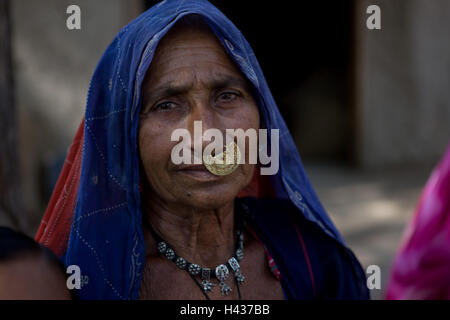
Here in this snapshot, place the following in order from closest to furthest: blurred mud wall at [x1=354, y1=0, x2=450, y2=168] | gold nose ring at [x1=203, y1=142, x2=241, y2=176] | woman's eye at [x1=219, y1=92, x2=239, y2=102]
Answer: gold nose ring at [x1=203, y1=142, x2=241, y2=176] → woman's eye at [x1=219, y1=92, x2=239, y2=102] → blurred mud wall at [x1=354, y1=0, x2=450, y2=168]

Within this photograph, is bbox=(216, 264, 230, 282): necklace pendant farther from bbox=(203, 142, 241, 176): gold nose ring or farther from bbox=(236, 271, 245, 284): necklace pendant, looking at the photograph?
bbox=(203, 142, 241, 176): gold nose ring

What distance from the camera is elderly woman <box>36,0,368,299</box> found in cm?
164

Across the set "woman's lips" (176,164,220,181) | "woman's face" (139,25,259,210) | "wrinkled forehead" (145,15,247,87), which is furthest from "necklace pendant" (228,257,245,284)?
"wrinkled forehead" (145,15,247,87)

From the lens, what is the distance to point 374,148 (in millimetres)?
8086

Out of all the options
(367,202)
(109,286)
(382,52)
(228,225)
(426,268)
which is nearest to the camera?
(426,268)

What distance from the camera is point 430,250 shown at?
1487mm

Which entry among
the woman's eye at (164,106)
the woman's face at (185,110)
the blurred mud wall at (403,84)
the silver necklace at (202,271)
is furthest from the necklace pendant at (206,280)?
the blurred mud wall at (403,84)

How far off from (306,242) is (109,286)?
78 centimetres

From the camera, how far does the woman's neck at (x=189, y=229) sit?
71.5 inches

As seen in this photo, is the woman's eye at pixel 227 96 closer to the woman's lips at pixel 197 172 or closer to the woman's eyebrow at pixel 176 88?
the woman's eyebrow at pixel 176 88

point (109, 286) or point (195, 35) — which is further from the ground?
point (195, 35)

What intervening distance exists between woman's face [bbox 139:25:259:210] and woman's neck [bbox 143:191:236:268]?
0.11 m

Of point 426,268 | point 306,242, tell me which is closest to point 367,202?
point 306,242
